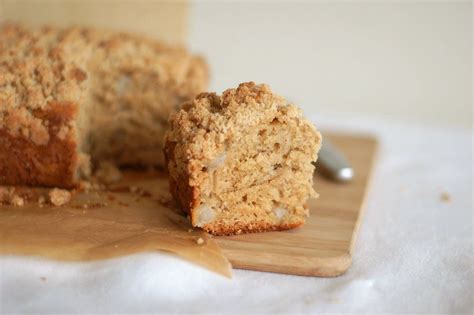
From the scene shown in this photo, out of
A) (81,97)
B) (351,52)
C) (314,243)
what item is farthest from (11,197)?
(351,52)

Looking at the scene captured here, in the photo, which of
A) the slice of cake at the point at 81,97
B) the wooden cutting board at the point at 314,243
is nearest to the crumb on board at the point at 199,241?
the wooden cutting board at the point at 314,243

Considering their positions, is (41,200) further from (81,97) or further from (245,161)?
(245,161)

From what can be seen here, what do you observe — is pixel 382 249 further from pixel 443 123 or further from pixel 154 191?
pixel 443 123

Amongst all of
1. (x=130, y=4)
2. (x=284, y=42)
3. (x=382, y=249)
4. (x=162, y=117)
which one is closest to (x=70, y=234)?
(x=162, y=117)

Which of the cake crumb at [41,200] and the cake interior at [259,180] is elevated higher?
the cake interior at [259,180]

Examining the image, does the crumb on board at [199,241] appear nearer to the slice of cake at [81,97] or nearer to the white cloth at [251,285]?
the white cloth at [251,285]

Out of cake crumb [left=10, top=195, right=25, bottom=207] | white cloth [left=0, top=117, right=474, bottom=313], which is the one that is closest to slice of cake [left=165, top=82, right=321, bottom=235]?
white cloth [left=0, top=117, right=474, bottom=313]
